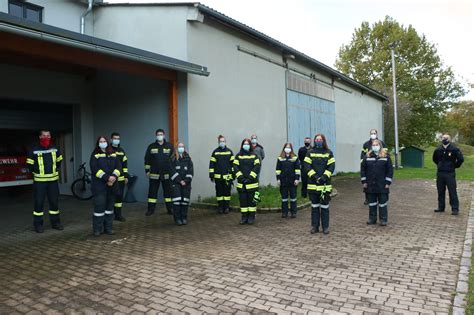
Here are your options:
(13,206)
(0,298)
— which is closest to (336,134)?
(13,206)

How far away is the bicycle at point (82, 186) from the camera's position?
12.6 meters

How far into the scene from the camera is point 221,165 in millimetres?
9906

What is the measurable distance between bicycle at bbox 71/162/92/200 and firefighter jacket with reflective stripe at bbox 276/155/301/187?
6883 mm

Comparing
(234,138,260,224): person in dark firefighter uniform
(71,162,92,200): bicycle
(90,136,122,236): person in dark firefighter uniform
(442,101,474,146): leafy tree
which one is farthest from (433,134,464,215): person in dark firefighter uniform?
(442,101,474,146): leafy tree

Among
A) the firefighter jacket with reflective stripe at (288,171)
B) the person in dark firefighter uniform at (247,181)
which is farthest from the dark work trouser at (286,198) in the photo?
the person in dark firefighter uniform at (247,181)

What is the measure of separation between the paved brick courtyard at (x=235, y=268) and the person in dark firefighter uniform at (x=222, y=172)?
1123mm

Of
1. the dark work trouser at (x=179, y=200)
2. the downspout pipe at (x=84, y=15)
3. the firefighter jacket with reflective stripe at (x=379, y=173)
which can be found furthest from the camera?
the downspout pipe at (x=84, y=15)

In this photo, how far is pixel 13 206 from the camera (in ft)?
37.3

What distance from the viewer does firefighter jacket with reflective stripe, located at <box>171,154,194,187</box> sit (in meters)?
8.48

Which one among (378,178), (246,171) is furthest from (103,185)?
(378,178)

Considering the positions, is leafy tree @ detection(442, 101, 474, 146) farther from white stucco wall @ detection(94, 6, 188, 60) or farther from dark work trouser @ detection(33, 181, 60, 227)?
dark work trouser @ detection(33, 181, 60, 227)

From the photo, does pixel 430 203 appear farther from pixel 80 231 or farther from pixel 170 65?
pixel 80 231

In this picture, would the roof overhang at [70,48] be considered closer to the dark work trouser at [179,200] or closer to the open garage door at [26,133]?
the dark work trouser at [179,200]

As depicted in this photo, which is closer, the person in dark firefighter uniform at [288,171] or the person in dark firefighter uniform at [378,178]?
the person in dark firefighter uniform at [378,178]
